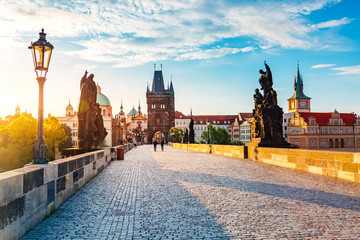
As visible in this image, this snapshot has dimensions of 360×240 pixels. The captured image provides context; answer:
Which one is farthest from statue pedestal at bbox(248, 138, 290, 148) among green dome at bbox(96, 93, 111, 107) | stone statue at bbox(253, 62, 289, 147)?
green dome at bbox(96, 93, 111, 107)

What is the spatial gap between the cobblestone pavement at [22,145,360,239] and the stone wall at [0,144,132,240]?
0.62ft

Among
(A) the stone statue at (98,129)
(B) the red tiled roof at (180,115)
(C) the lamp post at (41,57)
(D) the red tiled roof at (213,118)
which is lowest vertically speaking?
(A) the stone statue at (98,129)

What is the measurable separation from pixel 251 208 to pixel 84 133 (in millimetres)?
11169

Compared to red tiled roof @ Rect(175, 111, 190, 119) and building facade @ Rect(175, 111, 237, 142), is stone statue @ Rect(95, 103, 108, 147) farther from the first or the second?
red tiled roof @ Rect(175, 111, 190, 119)

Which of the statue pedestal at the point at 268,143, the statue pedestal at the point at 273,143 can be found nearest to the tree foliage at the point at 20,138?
the statue pedestal at the point at 268,143

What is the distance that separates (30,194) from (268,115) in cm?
1465

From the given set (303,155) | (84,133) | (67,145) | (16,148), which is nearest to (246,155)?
(303,155)

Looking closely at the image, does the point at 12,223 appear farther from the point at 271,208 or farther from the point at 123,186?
the point at 123,186

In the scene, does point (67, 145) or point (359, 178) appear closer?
point (359, 178)

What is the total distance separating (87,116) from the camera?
16.0 m

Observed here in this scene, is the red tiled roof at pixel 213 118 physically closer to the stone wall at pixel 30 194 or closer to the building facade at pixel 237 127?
the building facade at pixel 237 127

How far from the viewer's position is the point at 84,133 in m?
16.0

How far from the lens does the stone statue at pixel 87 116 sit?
15805mm

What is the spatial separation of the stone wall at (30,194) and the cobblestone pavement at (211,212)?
7.4 inches
